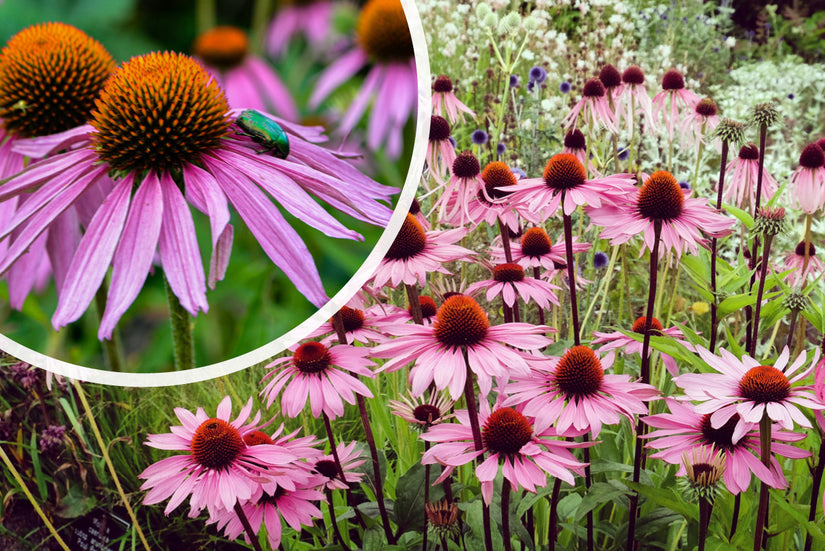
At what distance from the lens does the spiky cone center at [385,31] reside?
704 mm

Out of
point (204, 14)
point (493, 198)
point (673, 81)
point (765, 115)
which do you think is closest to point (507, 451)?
point (493, 198)

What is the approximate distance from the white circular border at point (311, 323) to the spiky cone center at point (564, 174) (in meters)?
0.17

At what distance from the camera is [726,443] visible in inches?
29.6

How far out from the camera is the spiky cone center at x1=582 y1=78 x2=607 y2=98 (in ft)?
4.14

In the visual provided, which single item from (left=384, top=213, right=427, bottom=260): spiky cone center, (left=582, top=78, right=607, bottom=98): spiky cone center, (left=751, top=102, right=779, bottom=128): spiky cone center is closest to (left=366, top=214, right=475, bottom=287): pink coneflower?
(left=384, top=213, right=427, bottom=260): spiky cone center

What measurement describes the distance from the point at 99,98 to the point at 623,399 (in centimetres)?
57

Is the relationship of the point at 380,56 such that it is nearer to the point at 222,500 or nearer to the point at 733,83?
the point at 222,500

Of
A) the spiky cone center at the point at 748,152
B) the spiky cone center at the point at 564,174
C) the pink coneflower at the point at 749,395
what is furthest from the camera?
the spiky cone center at the point at 748,152

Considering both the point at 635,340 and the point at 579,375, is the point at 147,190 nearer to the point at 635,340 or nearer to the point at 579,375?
the point at 579,375

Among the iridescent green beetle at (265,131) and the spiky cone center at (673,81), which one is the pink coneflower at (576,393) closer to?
the iridescent green beetle at (265,131)

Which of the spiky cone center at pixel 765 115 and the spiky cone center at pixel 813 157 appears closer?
the spiky cone center at pixel 765 115

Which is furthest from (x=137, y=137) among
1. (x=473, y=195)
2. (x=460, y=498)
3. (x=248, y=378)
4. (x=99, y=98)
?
(x=248, y=378)

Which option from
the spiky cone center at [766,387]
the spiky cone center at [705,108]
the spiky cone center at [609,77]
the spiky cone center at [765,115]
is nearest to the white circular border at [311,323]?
the spiky cone center at [766,387]

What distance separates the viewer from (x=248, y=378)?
4.78 feet
